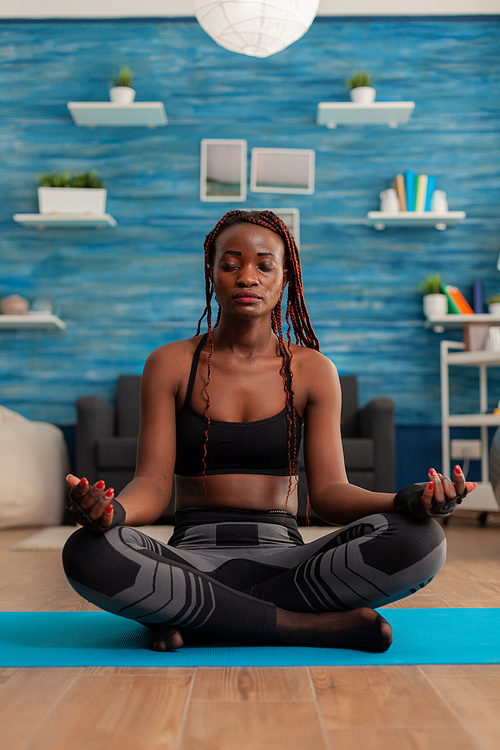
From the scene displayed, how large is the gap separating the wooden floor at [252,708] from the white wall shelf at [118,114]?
3.61m

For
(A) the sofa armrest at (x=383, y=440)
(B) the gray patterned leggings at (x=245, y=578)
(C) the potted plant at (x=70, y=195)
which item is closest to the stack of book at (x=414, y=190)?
(A) the sofa armrest at (x=383, y=440)

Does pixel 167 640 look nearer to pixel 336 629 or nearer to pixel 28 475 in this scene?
pixel 336 629

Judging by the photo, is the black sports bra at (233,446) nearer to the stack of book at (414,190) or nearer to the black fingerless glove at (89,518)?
the black fingerless glove at (89,518)

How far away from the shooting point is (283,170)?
4312 millimetres

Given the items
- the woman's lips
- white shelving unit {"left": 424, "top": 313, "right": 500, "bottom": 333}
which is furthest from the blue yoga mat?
white shelving unit {"left": 424, "top": 313, "right": 500, "bottom": 333}

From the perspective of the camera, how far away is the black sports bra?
Result: 1469mm

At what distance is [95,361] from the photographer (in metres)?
4.26

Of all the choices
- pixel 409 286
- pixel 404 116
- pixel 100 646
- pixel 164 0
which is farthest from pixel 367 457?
pixel 164 0

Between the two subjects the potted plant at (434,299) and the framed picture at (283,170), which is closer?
the potted plant at (434,299)

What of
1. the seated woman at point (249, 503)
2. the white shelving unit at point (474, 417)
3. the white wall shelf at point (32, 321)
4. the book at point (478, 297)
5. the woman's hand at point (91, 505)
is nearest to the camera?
the woman's hand at point (91, 505)

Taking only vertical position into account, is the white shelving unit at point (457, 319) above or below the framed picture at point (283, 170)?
below

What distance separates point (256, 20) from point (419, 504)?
2.38m

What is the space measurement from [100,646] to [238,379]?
607 millimetres

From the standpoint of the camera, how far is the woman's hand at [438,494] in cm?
112
